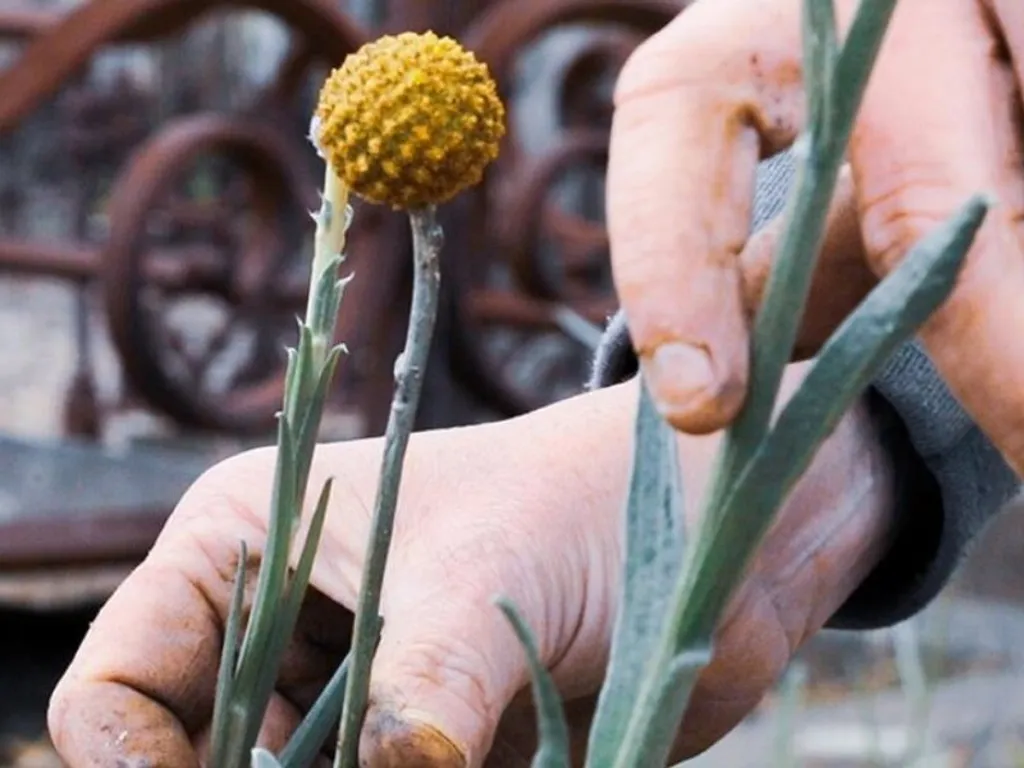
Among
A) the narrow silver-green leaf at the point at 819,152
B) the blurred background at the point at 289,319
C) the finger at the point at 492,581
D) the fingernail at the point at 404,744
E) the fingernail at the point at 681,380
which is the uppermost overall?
the narrow silver-green leaf at the point at 819,152

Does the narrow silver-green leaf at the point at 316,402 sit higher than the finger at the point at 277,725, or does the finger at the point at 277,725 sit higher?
the narrow silver-green leaf at the point at 316,402

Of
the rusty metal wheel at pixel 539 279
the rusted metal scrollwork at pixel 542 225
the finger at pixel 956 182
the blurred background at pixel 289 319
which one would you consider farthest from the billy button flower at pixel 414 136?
Result: the rusty metal wheel at pixel 539 279

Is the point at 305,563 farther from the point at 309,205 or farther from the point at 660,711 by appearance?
the point at 309,205

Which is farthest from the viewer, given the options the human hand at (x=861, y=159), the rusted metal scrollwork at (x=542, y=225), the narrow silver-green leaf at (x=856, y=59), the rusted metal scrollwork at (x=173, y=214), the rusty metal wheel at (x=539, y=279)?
the rusty metal wheel at (x=539, y=279)

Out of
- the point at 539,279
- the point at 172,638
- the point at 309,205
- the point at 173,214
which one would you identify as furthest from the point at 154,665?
the point at 173,214

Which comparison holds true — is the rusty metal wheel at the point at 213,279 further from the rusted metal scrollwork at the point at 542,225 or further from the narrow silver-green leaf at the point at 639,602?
the narrow silver-green leaf at the point at 639,602

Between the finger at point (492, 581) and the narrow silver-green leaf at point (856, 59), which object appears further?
the finger at point (492, 581)

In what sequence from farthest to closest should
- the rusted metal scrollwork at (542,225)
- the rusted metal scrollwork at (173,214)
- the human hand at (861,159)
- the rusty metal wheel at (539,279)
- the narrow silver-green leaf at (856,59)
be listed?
the rusty metal wheel at (539,279) < the rusted metal scrollwork at (542,225) < the rusted metal scrollwork at (173,214) < the human hand at (861,159) < the narrow silver-green leaf at (856,59)
